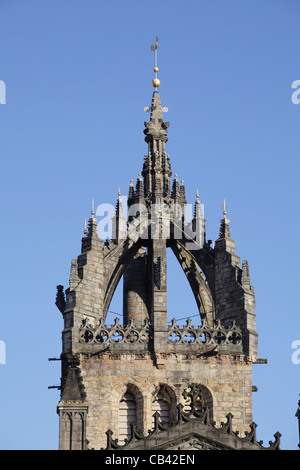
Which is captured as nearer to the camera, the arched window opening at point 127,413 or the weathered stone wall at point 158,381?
the weathered stone wall at point 158,381

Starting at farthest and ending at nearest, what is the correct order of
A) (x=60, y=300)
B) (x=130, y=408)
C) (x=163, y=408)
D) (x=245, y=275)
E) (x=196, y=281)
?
(x=196, y=281)
(x=245, y=275)
(x=60, y=300)
(x=163, y=408)
(x=130, y=408)

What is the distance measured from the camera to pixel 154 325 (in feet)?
304

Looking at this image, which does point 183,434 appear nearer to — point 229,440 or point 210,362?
point 229,440

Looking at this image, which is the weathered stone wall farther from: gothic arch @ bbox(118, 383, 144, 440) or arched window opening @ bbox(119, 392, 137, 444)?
arched window opening @ bbox(119, 392, 137, 444)

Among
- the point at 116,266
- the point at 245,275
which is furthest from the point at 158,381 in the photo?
the point at 245,275

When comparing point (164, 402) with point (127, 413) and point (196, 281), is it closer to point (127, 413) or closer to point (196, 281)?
point (127, 413)

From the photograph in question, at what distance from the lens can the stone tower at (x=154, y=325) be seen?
9112 cm

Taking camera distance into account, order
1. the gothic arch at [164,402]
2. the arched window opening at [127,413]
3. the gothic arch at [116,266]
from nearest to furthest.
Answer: the arched window opening at [127,413], the gothic arch at [164,402], the gothic arch at [116,266]

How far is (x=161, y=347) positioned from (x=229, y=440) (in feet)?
40.4

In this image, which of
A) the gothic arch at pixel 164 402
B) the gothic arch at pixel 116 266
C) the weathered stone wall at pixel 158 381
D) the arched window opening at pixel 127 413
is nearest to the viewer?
the weathered stone wall at pixel 158 381

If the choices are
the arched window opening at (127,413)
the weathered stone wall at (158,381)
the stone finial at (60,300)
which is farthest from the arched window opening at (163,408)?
the stone finial at (60,300)

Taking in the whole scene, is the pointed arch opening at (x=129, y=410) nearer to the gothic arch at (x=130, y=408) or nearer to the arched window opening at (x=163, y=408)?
the gothic arch at (x=130, y=408)

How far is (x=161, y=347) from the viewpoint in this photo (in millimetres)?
91938
